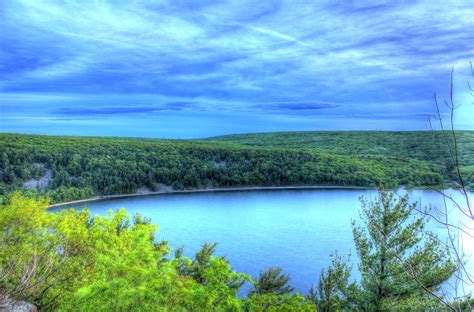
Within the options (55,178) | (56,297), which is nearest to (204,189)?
(55,178)

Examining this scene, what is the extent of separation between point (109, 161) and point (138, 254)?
2791 inches

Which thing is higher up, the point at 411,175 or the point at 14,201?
the point at 14,201

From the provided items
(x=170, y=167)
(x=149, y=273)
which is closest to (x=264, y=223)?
(x=170, y=167)

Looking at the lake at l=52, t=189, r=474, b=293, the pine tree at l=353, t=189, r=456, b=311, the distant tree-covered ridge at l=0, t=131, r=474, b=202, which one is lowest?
the lake at l=52, t=189, r=474, b=293

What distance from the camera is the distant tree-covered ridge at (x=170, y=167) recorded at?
68.0 m

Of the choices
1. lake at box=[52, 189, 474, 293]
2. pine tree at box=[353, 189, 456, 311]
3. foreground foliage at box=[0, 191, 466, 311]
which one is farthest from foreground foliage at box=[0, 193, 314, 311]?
lake at box=[52, 189, 474, 293]

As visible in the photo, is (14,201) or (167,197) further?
(167,197)

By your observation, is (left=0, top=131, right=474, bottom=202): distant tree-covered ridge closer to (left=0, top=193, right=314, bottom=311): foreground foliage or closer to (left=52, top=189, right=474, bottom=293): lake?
(left=52, top=189, right=474, bottom=293): lake

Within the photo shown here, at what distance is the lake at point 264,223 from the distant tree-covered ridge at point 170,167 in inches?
204

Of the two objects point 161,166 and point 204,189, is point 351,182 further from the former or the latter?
point 161,166

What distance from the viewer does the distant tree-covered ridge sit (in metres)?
68.0

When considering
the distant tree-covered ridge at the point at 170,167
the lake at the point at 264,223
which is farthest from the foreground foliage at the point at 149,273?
the distant tree-covered ridge at the point at 170,167

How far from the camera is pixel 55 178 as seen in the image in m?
68.4

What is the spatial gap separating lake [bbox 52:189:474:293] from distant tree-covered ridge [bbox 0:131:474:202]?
517 cm
